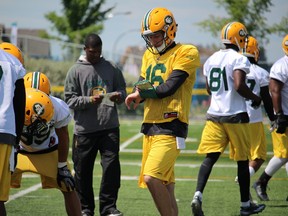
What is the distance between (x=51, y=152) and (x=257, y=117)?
3.35m

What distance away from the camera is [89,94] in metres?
8.82

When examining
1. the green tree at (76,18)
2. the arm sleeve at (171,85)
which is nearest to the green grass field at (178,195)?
the arm sleeve at (171,85)

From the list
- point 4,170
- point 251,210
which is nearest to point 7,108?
point 4,170

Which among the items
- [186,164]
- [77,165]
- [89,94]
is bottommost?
[186,164]

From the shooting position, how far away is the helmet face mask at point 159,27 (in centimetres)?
708

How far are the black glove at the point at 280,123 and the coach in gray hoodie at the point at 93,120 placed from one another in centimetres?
187

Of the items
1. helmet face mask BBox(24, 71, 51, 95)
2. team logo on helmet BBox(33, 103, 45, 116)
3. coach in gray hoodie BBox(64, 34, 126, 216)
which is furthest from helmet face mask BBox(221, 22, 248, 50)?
team logo on helmet BBox(33, 103, 45, 116)

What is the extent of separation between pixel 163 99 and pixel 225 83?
1.70 m

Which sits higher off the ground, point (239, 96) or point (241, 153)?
point (239, 96)

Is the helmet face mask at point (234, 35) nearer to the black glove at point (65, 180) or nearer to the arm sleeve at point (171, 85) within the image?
the arm sleeve at point (171, 85)

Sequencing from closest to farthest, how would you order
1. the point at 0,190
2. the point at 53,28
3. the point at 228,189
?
the point at 0,190, the point at 228,189, the point at 53,28

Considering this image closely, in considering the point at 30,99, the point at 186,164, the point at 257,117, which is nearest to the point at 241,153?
the point at 257,117

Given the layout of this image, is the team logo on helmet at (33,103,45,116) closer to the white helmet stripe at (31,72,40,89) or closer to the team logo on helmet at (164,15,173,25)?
the white helmet stripe at (31,72,40,89)

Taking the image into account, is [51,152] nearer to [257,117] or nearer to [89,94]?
[89,94]
